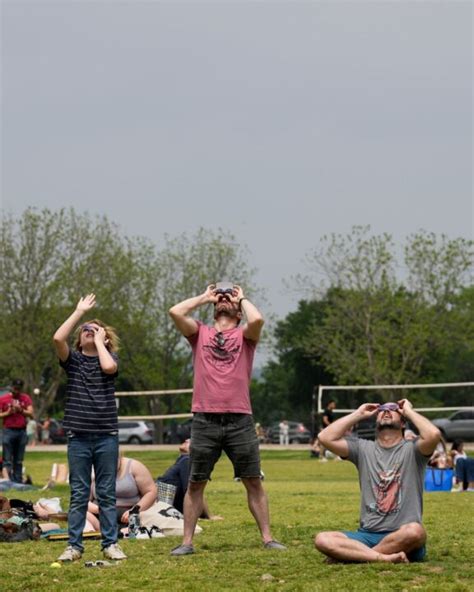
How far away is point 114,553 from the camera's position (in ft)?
33.0

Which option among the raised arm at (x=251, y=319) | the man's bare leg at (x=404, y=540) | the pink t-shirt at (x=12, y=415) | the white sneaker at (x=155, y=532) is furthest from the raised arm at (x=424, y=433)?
the pink t-shirt at (x=12, y=415)

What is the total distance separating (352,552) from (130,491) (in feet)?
13.8

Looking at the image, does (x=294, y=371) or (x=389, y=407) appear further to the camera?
(x=294, y=371)

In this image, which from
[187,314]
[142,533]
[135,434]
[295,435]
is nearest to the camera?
[187,314]

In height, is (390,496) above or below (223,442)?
below

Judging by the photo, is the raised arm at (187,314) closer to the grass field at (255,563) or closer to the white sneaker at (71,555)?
the grass field at (255,563)

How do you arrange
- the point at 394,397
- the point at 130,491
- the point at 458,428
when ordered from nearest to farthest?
the point at 130,491 < the point at 458,428 < the point at 394,397

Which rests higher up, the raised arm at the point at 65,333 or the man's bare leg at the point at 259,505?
the raised arm at the point at 65,333

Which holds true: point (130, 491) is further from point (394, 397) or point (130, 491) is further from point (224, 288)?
point (394, 397)

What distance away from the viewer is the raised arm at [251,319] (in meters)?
10.2

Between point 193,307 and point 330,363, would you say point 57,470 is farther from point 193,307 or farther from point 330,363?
point 330,363

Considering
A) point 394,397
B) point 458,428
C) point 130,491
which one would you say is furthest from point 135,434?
point 130,491

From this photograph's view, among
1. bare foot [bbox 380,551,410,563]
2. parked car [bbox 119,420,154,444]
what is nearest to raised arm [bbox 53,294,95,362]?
bare foot [bbox 380,551,410,563]

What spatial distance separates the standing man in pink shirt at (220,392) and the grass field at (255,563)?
646 millimetres
